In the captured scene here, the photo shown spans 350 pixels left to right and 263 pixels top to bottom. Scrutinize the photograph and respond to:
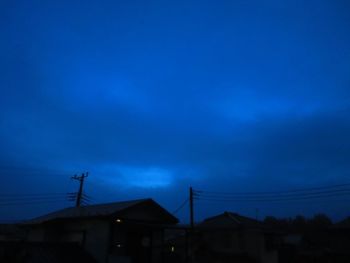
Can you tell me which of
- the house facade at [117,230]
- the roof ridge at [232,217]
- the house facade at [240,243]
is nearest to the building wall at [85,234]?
the house facade at [117,230]

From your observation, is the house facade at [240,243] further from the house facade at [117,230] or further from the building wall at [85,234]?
the building wall at [85,234]

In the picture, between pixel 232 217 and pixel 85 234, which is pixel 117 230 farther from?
pixel 232 217

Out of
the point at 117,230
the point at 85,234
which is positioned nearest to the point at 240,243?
the point at 117,230

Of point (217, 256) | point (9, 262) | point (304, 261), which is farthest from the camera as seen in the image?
point (217, 256)

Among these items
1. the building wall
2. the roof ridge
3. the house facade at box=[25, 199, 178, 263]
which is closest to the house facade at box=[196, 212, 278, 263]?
the roof ridge

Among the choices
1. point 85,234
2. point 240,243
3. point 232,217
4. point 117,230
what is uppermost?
point 232,217

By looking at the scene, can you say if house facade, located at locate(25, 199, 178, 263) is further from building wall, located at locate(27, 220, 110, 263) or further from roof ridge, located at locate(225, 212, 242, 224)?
roof ridge, located at locate(225, 212, 242, 224)

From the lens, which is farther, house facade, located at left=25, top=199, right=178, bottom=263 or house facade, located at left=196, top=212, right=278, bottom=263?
house facade, located at left=196, top=212, right=278, bottom=263

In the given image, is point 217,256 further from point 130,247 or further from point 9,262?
point 9,262

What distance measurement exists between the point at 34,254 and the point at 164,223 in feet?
34.2

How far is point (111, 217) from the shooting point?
2381 cm

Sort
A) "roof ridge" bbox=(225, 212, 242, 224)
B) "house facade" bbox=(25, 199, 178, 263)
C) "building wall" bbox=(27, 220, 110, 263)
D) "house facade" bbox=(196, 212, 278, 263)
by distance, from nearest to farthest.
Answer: "building wall" bbox=(27, 220, 110, 263), "house facade" bbox=(25, 199, 178, 263), "house facade" bbox=(196, 212, 278, 263), "roof ridge" bbox=(225, 212, 242, 224)

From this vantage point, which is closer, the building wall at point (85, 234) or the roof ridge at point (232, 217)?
the building wall at point (85, 234)

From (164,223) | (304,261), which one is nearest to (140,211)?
(164,223)
